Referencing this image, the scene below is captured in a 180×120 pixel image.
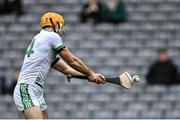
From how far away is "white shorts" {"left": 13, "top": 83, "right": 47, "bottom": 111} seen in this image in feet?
30.8

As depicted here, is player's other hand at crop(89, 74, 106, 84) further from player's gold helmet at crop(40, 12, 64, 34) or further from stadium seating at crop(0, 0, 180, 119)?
stadium seating at crop(0, 0, 180, 119)

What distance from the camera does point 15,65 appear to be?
1677 centimetres


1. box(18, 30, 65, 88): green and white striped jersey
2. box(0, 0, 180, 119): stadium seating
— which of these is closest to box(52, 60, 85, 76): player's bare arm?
box(18, 30, 65, 88): green and white striped jersey

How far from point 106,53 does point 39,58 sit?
7.23 m

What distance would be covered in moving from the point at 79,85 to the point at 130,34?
155cm

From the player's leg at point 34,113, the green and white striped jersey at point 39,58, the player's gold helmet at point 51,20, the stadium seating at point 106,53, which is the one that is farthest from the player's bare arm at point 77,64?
the stadium seating at point 106,53

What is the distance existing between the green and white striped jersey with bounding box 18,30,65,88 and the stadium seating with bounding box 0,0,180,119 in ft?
19.9

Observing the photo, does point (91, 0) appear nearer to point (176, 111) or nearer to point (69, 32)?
point (69, 32)

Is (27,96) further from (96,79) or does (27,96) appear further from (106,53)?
(106,53)

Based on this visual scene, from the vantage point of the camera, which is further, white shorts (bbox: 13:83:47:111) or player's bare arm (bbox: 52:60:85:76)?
player's bare arm (bbox: 52:60:85:76)

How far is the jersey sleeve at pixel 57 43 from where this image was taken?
30.8 feet

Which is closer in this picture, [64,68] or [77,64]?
[77,64]

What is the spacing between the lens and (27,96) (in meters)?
9.45

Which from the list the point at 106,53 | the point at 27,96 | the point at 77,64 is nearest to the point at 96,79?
the point at 77,64
